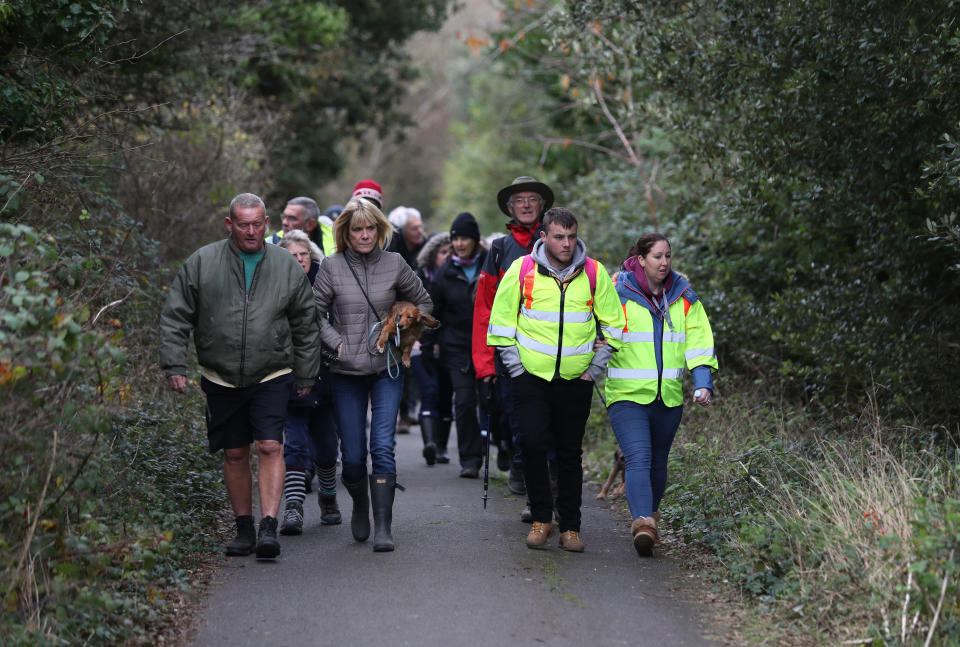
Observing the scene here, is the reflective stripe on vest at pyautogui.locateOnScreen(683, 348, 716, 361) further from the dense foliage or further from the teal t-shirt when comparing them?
the teal t-shirt

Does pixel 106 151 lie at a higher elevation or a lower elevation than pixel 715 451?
higher

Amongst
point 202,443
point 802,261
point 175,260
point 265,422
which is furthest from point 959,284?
point 175,260

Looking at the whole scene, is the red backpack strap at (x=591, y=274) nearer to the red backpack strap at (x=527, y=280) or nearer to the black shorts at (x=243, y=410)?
the red backpack strap at (x=527, y=280)

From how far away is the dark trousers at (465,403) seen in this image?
10.5m

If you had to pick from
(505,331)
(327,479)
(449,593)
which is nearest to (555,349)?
(505,331)

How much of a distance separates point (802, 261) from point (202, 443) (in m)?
6.11

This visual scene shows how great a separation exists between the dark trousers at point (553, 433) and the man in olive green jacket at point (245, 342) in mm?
1373

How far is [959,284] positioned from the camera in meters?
9.00

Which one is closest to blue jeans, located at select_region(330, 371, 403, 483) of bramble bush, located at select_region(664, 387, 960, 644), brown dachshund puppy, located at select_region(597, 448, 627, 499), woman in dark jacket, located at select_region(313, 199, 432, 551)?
woman in dark jacket, located at select_region(313, 199, 432, 551)

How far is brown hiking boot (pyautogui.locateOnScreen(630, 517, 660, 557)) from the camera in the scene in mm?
7258

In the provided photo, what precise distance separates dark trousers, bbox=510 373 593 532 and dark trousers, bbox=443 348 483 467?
9.61ft

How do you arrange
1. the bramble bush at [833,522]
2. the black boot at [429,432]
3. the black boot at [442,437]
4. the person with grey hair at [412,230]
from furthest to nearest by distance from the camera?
the person with grey hair at [412,230] → the black boot at [442,437] → the black boot at [429,432] → the bramble bush at [833,522]

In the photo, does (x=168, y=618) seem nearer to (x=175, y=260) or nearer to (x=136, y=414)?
(x=136, y=414)

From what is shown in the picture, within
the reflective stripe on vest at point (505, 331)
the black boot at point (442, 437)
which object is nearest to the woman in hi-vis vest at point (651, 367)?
the reflective stripe on vest at point (505, 331)
